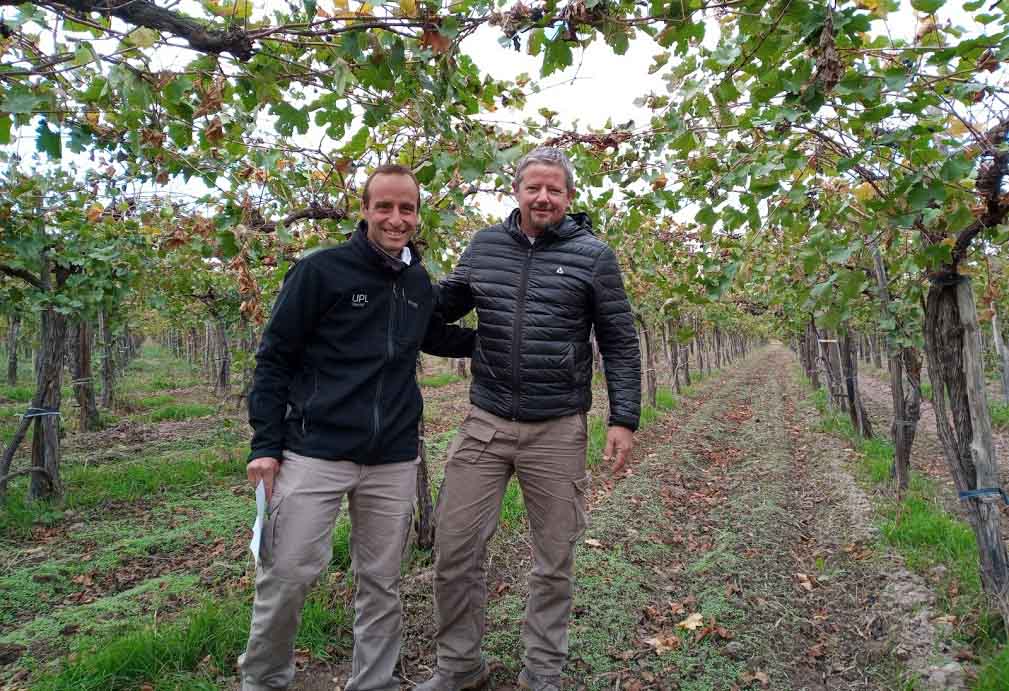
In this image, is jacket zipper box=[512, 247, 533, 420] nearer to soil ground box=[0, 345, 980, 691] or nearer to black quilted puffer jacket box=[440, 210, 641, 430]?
black quilted puffer jacket box=[440, 210, 641, 430]

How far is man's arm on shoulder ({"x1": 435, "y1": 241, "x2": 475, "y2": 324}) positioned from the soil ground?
1.83m

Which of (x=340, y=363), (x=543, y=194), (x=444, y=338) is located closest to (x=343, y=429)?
(x=340, y=363)

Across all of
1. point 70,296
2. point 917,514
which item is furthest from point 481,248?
point 70,296

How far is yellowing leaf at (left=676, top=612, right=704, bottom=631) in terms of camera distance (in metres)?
3.38

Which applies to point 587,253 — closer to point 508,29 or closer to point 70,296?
point 508,29

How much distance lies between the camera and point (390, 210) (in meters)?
2.38

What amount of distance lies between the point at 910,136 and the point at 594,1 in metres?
1.32

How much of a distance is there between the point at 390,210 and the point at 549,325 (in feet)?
2.77

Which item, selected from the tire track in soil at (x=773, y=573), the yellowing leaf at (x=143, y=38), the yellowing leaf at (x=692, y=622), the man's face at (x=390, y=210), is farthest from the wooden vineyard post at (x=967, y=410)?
the yellowing leaf at (x=143, y=38)

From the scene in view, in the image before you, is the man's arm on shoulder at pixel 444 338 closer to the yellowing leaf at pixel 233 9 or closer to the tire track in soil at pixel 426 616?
the yellowing leaf at pixel 233 9

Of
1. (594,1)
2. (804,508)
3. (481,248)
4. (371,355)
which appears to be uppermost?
(594,1)

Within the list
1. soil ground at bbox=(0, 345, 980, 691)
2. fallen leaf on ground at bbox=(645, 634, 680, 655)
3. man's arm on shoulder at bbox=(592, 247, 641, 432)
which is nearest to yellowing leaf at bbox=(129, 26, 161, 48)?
man's arm on shoulder at bbox=(592, 247, 641, 432)

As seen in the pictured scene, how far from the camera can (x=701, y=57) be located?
250 cm

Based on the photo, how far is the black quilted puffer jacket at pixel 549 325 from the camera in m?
2.57
